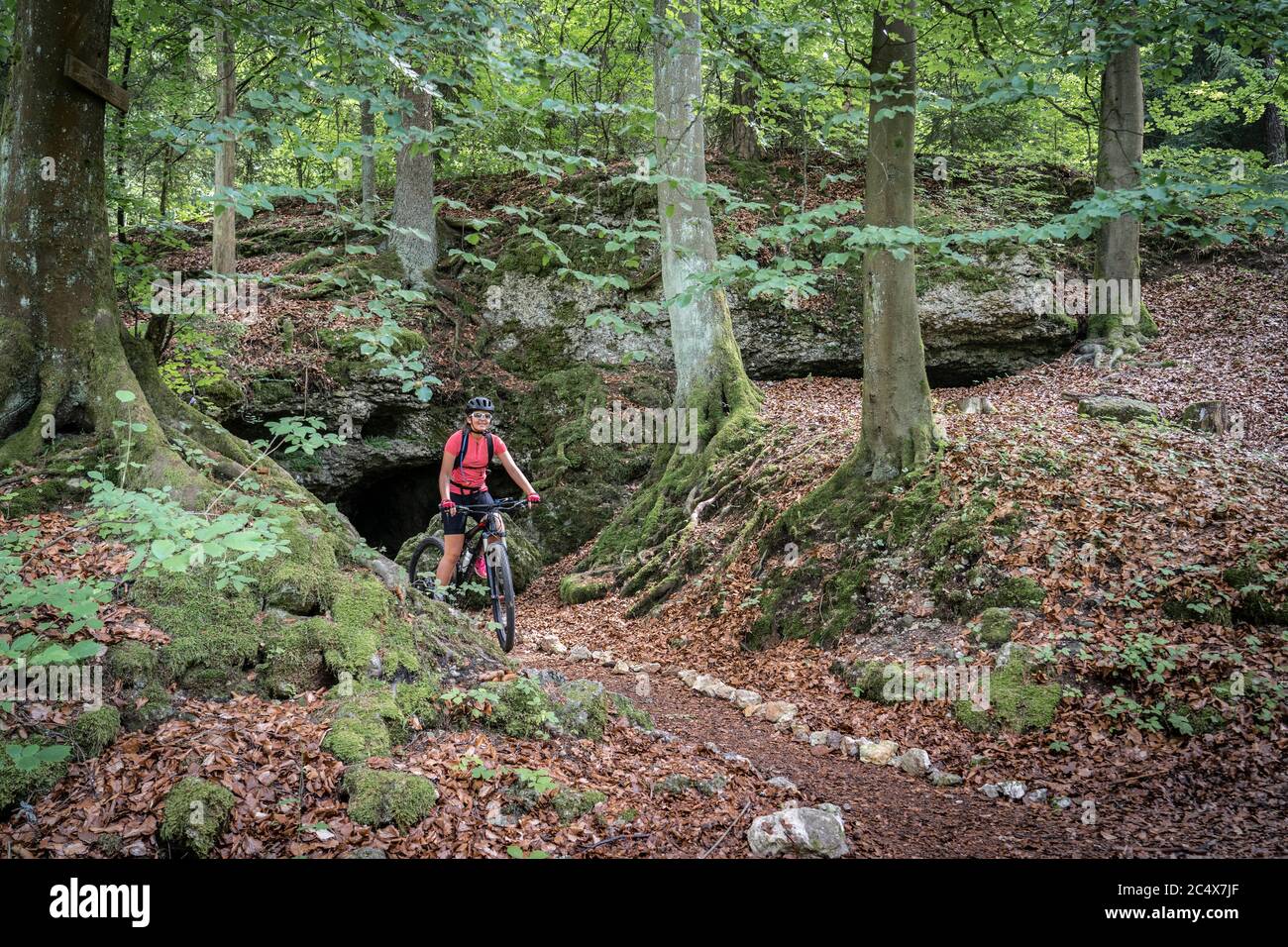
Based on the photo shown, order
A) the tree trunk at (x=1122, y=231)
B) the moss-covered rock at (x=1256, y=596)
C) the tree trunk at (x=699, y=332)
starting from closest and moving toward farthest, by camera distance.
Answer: the moss-covered rock at (x=1256, y=596), the tree trunk at (x=699, y=332), the tree trunk at (x=1122, y=231)

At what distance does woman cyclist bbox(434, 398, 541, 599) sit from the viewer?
6.59 m

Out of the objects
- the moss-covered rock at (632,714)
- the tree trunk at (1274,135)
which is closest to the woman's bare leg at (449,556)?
the moss-covered rock at (632,714)

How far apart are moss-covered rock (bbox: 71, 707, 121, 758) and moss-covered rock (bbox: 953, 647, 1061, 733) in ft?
15.8

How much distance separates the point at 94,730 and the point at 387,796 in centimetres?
128

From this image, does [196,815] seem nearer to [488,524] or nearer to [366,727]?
[366,727]

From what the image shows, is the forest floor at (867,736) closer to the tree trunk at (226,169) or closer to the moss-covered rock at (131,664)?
the moss-covered rock at (131,664)

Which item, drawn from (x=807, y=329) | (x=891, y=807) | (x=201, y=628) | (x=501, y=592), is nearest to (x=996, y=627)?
(x=891, y=807)

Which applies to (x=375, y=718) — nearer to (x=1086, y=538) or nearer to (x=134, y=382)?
(x=134, y=382)

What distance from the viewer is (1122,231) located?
11.9m

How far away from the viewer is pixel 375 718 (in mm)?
3596

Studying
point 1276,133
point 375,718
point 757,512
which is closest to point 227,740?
point 375,718

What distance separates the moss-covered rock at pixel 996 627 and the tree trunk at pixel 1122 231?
7.92 meters

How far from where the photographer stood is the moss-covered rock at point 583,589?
31.2 ft

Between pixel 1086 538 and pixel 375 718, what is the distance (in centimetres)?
536
